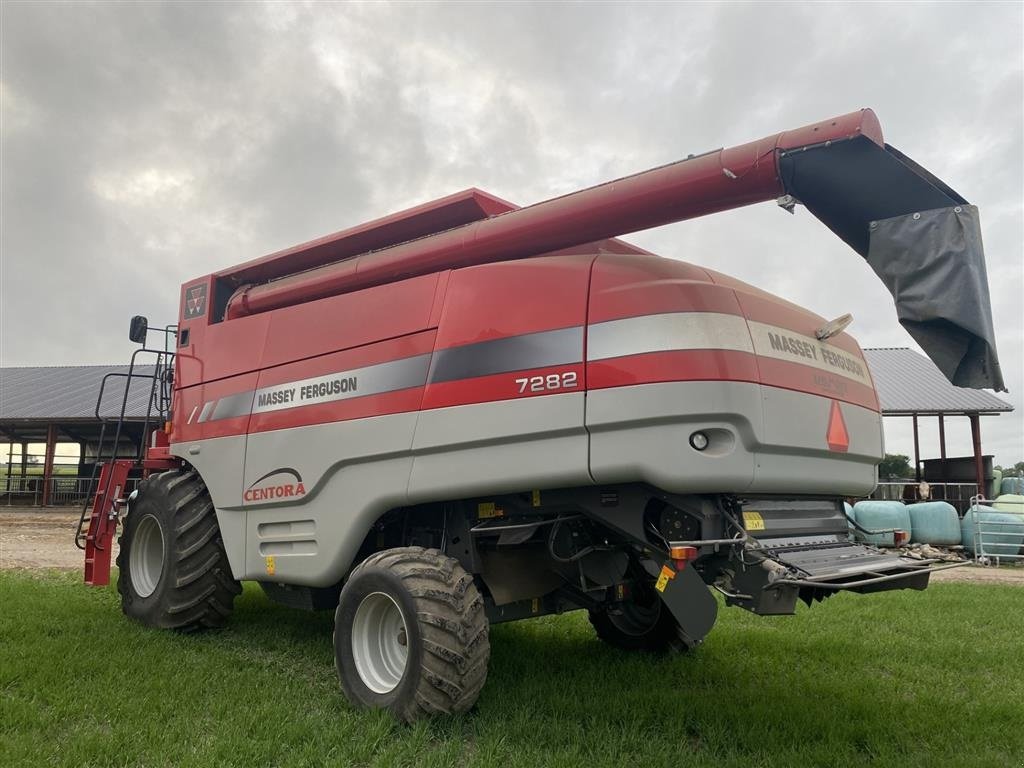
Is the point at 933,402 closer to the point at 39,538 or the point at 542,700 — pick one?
the point at 542,700

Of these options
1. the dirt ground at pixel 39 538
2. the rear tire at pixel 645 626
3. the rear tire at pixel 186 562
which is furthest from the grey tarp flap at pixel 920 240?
the dirt ground at pixel 39 538

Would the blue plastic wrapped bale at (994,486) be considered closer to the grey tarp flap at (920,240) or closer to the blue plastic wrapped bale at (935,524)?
the blue plastic wrapped bale at (935,524)

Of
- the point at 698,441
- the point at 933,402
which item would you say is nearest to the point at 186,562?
the point at 698,441

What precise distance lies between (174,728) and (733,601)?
115 inches

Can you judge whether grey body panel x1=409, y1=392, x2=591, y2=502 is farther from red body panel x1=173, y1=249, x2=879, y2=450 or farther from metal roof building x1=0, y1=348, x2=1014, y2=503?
metal roof building x1=0, y1=348, x2=1014, y2=503

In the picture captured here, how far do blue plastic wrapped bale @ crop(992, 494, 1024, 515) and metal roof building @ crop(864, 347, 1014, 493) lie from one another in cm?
126

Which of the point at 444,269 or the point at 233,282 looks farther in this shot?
the point at 233,282

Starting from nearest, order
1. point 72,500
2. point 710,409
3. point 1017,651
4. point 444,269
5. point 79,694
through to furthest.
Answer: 1. point 710,409
2. point 79,694
3. point 444,269
4. point 1017,651
5. point 72,500

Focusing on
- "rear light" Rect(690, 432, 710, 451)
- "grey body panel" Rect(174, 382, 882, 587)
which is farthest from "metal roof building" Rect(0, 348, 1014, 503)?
"rear light" Rect(690, 432, 710, 451)

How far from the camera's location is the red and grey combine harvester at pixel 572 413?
3695 millimetres

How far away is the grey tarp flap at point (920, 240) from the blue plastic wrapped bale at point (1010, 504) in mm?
13078

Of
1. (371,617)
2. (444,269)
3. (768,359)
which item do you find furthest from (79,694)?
(768,359)

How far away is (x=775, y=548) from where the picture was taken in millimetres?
3924

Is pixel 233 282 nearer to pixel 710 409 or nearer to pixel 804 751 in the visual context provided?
pixel 710 409
